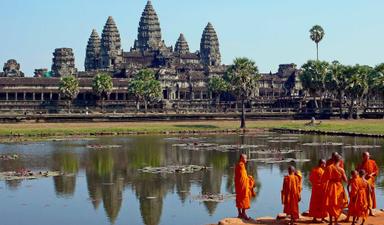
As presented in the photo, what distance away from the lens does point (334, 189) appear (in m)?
23.3

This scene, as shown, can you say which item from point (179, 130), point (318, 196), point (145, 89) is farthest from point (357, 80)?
point (318, 196)

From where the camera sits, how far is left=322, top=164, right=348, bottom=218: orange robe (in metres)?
23.2

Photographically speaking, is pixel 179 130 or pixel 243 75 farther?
pixel 243 75

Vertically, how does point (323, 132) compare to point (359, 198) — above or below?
below

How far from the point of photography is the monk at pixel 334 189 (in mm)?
23203

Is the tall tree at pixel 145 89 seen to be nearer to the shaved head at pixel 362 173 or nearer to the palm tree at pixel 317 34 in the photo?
the palm tree at pixel 317 34

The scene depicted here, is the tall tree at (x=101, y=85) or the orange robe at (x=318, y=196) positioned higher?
the tall tree at (x=101, y=85)

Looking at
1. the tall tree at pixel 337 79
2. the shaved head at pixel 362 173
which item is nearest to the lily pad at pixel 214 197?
the shaved head at pixel 362 173

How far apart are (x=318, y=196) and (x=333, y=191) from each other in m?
0.68

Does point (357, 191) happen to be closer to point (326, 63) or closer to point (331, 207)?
point (331, 207)

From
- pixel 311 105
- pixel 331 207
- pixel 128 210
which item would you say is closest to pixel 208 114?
pixel 311 105

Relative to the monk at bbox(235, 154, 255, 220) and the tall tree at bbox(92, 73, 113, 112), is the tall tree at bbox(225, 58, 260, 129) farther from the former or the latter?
the monk at bbox(235, 154, 255, 220)

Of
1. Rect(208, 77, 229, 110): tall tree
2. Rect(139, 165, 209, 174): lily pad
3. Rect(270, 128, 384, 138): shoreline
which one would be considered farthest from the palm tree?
Rect(139, 165, 209, 174): lily pad

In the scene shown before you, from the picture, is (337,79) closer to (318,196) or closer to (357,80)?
(357,80)
